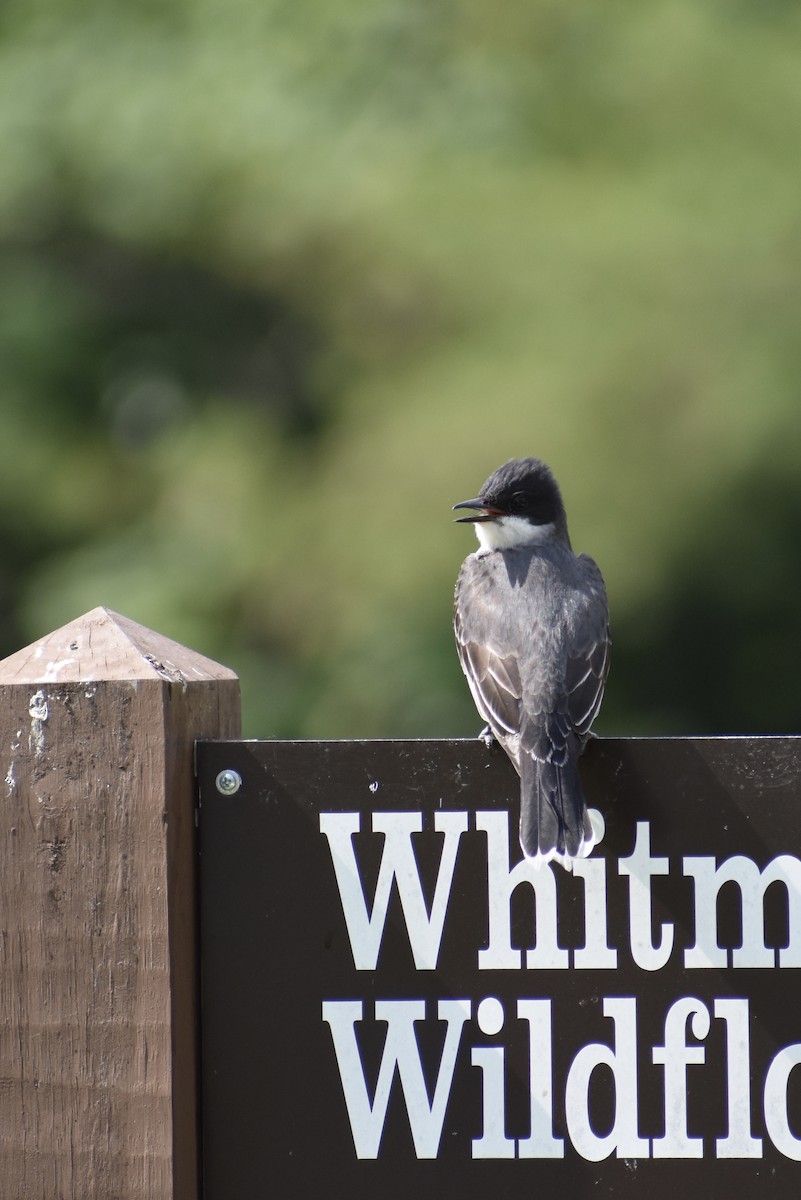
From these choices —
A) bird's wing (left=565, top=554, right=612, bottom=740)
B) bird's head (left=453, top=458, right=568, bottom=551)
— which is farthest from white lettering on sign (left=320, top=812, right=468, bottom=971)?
bird's head (left=453, top=458, right=568, bottom=551)

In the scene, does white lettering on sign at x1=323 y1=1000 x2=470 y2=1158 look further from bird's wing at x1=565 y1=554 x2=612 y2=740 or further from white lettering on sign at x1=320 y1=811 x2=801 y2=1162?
bird's wing at x1=565 y1=554 x2=612 y2=740

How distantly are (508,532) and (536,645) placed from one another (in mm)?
1020

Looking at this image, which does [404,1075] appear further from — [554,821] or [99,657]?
[99,657]

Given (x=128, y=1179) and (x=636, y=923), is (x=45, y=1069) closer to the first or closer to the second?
(x=128, y=1179)

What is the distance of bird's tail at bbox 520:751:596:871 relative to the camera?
2.10 metres

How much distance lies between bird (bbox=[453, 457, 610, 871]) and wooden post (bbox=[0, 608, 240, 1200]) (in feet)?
1.84

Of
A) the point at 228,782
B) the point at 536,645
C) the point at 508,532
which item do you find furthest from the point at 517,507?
the point at 228,782

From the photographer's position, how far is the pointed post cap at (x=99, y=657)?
2139mm

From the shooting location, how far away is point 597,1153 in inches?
84.9

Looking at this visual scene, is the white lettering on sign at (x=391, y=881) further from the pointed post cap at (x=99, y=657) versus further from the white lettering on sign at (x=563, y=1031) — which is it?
the pointed post cap at (x=99, y=657)

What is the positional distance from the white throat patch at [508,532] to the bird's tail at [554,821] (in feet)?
6.48

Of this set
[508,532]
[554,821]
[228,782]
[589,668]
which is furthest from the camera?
[508,532]

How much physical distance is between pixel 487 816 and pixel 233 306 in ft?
18.8

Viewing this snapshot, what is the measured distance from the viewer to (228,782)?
2.21 metres
